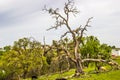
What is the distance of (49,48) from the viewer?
42.3 metres

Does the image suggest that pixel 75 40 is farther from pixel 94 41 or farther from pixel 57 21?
pixel 94 41

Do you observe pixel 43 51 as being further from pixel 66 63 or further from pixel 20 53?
pixel 20 53

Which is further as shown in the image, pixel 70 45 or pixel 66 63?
pixel 70 45

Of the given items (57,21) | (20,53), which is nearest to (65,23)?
(57,21)

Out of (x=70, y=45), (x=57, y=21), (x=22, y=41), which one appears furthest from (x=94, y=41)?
(x=22, y=41)

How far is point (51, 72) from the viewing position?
145 ft

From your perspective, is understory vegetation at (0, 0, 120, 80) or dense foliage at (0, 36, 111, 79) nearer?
understory vegetation at (0, 0, 120, 80)

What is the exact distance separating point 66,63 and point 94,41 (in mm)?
17488

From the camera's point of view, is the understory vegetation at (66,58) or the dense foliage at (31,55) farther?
the dense foliage at (31,55)

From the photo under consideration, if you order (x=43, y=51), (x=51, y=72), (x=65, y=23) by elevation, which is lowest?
(x=51, y=72)

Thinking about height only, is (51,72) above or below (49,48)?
below

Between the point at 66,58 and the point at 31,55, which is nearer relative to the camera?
the point at 66,58

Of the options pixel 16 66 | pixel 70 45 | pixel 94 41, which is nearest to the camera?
pixel 70 45

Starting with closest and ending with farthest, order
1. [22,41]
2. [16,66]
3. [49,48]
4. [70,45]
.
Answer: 1. [49,48]
2. [70,45]
3. [16,66]
4. [22,41]
